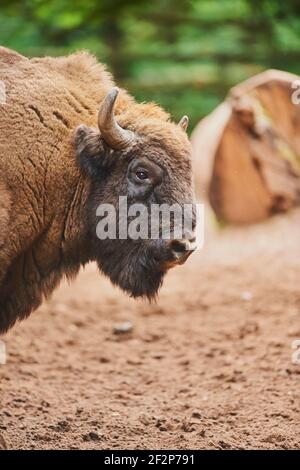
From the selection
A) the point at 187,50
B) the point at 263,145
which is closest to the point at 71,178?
the point at 263,145

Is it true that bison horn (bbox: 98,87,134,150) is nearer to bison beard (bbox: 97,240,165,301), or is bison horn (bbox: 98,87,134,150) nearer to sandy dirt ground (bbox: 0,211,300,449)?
bison beard (bbox: 97,240,165,301)

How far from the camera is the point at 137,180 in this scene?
4.91 metres

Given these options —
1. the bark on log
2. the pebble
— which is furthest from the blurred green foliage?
the pebble

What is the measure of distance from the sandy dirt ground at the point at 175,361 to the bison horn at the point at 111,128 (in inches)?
71.1

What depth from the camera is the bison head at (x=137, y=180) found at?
480 centimetres

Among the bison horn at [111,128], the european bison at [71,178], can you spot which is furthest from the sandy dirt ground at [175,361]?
the bison horn at [111,128]

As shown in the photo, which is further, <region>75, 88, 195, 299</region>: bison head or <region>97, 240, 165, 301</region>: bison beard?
<region>97, 240, 165, 301</region>: bison beard

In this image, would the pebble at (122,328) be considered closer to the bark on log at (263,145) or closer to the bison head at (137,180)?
the bison head at (137,180)

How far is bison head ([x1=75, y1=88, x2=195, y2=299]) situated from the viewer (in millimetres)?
4797

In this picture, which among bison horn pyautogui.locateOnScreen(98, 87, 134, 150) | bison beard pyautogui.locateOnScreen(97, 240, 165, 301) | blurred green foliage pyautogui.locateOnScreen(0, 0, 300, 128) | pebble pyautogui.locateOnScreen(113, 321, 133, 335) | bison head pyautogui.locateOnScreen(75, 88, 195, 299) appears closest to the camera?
bison horn pyautogui.locateOnScreen(98, 87, 134, 150)

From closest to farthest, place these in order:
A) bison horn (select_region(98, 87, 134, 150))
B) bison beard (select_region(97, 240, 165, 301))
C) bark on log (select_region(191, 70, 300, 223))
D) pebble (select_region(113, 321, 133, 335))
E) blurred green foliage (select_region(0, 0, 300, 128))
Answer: bison horn (select_region(98, 87, 134, 150)) < bison beard (select_region(97, 240, 165, 301)) < pebble (select_region(113, 321, 133, 335)) < bark on log (select_region(191, 70, 300, 223)) < blurred green foliage (select_region(0, 0, 300, 128))

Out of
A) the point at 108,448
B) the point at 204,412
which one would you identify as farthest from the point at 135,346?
the point at 108,448

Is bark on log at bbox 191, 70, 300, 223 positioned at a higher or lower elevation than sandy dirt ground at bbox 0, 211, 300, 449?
higher

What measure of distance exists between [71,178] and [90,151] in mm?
230
